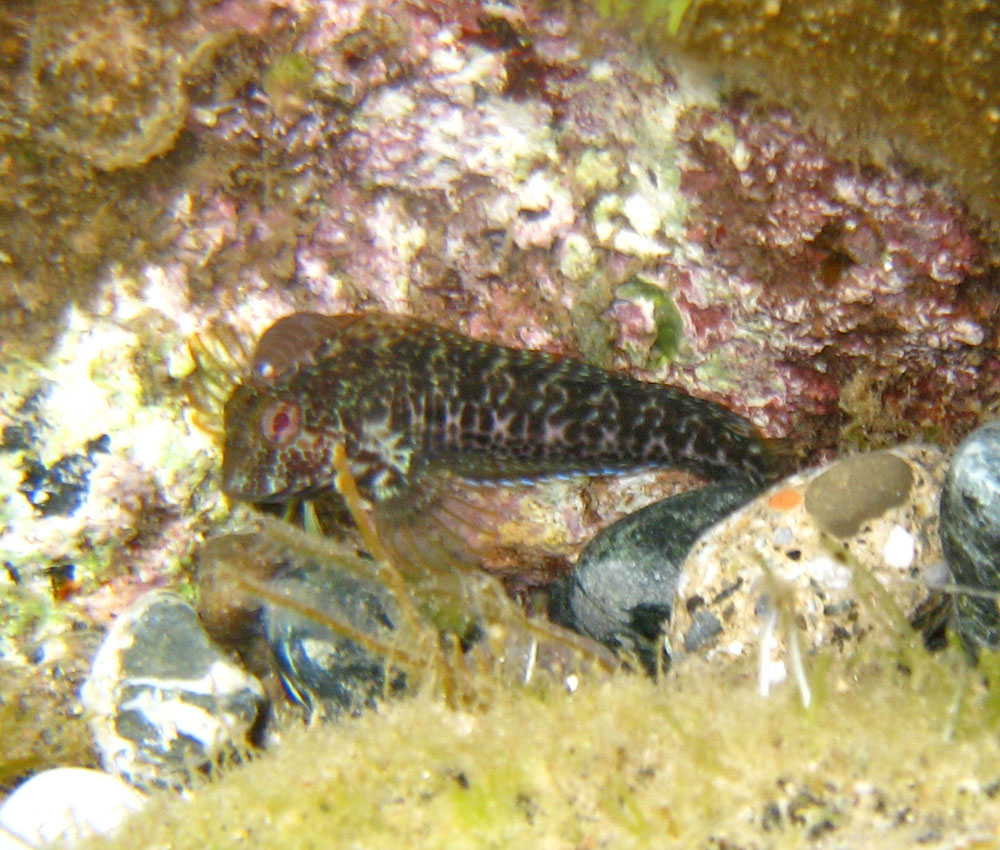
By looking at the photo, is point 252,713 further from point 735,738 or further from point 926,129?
point 926,129

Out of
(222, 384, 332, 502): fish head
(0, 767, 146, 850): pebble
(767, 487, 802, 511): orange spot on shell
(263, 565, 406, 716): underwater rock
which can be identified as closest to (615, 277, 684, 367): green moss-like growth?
(767, 487, 802, 511): orange spot on shell

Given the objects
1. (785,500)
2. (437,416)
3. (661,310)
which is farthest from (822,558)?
(437,416)

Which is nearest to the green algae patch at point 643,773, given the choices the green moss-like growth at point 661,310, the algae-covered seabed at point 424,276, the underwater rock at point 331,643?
the algae-covered seabed at point 424,276

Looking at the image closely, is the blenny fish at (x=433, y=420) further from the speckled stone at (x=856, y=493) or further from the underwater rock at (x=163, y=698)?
the underwater rock at (x=163, y=698)

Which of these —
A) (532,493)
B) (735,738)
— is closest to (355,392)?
(532,493)

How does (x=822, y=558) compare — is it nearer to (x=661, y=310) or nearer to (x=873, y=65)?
(x=661, y=310)

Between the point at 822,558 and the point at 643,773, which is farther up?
the point at 822,558
